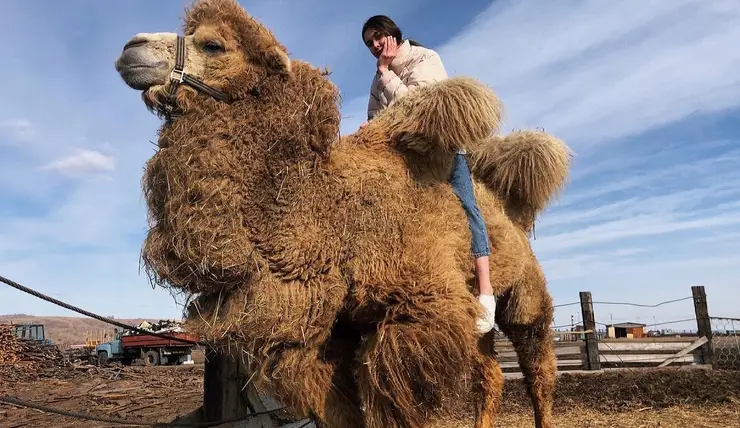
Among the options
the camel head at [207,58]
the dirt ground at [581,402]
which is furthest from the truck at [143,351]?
the camel head at [207,58]

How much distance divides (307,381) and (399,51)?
7.56 ft

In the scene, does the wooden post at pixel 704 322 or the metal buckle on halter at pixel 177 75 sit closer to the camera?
the metal buckle on halter at pixel 177 75

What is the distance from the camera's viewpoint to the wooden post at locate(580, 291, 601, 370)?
12.2 meters

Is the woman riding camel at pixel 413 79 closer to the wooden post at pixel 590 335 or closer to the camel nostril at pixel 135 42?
the camel nostril at pixel 135 42

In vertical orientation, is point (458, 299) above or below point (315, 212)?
below

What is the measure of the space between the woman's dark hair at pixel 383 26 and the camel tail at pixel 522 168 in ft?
3.65

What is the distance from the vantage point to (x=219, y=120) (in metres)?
2.57

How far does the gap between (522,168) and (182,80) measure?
9.36 feet

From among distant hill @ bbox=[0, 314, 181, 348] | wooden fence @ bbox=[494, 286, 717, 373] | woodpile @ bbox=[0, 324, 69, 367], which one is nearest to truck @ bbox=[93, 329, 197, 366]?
woodpile @ bbox=[0, 324, 69, 367]

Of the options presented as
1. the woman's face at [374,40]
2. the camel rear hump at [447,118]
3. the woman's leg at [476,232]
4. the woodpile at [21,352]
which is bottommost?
the woodpile at [21,352]

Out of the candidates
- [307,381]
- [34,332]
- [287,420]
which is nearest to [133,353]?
[34,332]

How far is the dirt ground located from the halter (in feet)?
13.6

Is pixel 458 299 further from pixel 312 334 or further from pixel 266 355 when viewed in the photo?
pixel 266 355

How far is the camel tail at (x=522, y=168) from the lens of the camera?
178 inches
